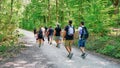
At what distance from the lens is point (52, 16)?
2542 inches

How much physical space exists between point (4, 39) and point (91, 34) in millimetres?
9347

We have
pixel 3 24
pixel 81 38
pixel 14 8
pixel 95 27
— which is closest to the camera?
pixel 81 38

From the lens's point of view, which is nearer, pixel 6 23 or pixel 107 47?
pixel 107 47

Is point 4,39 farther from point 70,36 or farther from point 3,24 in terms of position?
point 70,36

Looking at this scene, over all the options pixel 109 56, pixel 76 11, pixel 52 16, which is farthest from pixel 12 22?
pixel 52 16

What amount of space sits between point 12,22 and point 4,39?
542cm

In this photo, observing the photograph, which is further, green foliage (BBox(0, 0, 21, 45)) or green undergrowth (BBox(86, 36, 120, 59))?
green foliage (BBox(0, 0, 21, 45))

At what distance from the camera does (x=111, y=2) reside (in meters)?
34.1

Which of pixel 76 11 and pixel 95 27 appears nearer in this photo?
pixel 95 27

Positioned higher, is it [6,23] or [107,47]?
[6,23]

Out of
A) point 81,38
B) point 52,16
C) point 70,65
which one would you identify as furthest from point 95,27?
point 52,16

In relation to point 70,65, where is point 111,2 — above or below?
above

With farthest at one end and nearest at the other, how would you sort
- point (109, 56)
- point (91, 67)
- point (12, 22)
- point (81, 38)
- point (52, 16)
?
1. point (52, 16)
2. point (12, 22)
3. point (109, 56)
4. point (81, 38)
5. point (91, 67)

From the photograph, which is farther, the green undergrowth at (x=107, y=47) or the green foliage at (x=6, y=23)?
the green foliage at (x=6, y=23)
